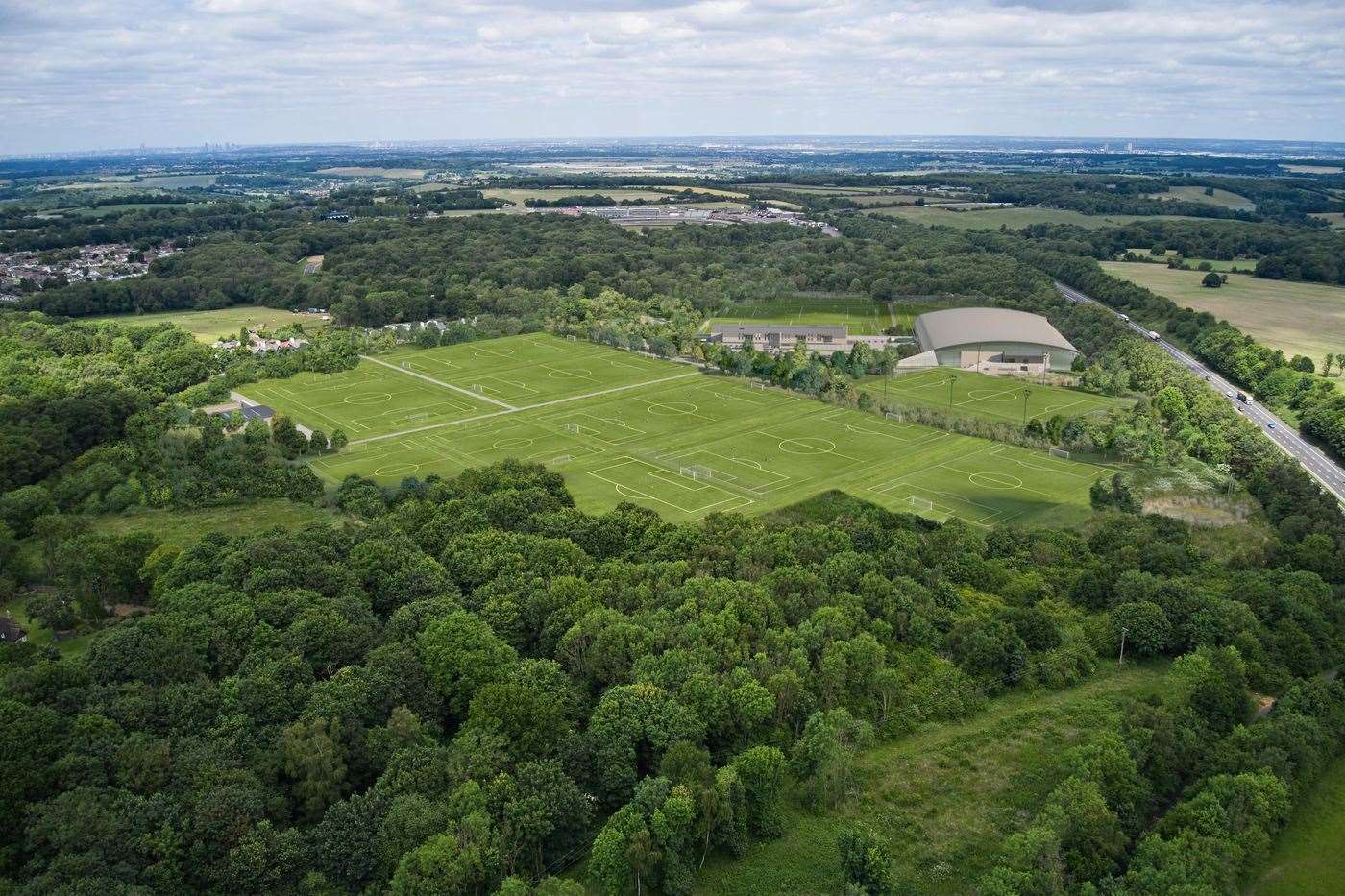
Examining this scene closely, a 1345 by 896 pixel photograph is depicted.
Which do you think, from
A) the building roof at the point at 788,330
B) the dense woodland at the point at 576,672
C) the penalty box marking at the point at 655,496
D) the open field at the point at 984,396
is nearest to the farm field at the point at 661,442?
the penalty box marking at the point at 655,496

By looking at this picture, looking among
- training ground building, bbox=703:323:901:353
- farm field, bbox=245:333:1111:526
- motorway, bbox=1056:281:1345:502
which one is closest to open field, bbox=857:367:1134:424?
farm field, bbox=245:333:1111:526

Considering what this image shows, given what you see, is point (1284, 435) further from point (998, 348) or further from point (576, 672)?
point (576, 672)

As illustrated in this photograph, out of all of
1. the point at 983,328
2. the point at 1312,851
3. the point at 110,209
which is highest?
the point at 110,209

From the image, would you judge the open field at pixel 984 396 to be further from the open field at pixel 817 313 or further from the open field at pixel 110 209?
the open field at pixel 110 209

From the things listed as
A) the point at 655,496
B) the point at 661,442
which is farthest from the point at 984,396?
the point at 655,496

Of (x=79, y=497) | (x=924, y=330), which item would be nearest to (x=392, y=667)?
(x=79, y=497)

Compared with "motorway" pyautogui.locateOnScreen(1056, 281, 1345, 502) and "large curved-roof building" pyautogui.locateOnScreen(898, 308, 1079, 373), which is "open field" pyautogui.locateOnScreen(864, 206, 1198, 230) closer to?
"motorway" pyautogui.locateOnScreen(1056, 281, 1345, 502)

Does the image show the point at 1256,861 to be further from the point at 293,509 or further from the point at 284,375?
the point at 284,375
